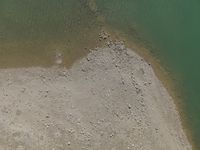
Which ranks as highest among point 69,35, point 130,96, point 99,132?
point 69,35

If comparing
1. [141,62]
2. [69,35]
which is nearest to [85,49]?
[69,35]

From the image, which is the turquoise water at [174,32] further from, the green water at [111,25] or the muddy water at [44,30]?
the muddy water at [44,30]

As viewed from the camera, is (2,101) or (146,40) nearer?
(2,101)

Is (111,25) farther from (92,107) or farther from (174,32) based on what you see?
(92,107)

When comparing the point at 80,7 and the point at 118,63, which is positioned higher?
the point at 80,7

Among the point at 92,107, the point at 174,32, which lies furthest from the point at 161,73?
the point at 92,107

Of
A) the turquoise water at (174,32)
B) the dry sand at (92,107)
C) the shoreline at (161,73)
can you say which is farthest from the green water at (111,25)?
the dry sand at (92,107)

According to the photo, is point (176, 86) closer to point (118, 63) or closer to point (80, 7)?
point (118, 63)

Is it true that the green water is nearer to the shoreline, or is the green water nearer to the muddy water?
the muddy water
